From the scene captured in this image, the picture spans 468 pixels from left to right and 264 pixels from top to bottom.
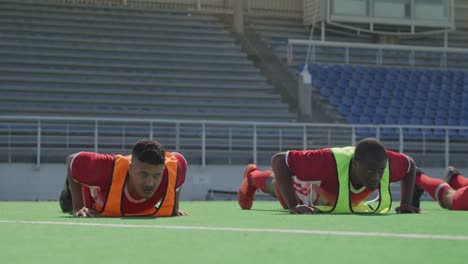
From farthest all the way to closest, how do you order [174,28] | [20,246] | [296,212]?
[174,28]
[296,212]
[20,246]

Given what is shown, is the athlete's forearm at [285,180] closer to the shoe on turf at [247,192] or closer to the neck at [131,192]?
the neck at [131,192]

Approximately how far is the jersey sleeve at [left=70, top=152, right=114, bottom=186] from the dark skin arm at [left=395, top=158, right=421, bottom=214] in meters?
2.87

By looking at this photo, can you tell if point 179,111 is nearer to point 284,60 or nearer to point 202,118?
point 202,118

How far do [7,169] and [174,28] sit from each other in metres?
7.99

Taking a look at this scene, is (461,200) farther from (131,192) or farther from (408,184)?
(131,192)

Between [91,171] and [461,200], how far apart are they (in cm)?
425

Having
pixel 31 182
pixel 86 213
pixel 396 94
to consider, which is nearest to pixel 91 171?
pixel 86 213

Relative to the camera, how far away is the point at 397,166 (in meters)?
8.52

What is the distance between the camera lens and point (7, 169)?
55.0ft

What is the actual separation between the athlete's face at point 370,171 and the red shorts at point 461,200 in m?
2.13

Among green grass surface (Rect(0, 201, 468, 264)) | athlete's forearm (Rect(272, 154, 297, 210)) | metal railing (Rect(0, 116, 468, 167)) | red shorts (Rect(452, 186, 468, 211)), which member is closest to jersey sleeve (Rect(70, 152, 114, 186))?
green grass surface (Rect(0, 201, 468, 264))

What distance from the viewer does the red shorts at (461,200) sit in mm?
9648

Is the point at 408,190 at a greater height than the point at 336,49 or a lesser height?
lesser

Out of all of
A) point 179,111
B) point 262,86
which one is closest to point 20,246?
point 179,111
